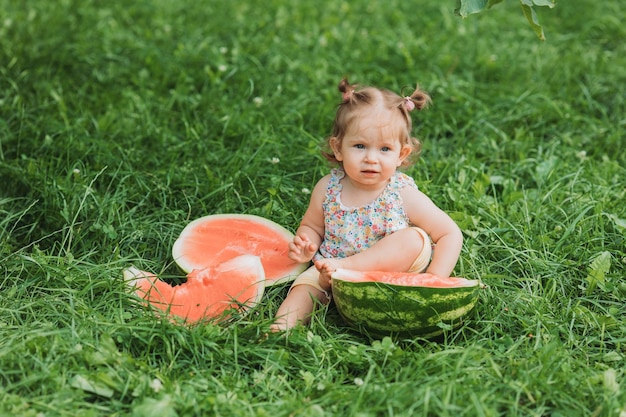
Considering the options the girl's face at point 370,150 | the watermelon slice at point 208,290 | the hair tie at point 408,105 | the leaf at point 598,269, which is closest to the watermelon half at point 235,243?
the watermelon slice at point 208,290

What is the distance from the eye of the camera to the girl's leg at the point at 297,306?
10.8 ft

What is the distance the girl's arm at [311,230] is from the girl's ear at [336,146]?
0.48 ft

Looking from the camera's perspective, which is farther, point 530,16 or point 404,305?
point 530,16

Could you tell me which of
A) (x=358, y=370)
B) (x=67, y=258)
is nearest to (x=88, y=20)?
(x=67, y=258)

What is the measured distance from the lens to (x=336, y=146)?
3.51 metres

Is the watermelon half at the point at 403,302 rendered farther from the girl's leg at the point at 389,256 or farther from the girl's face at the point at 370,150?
the girl's face at the point at 370,150

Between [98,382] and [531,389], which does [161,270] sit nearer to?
[98,382]

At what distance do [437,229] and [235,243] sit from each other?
97cm

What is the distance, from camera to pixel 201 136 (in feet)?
15.2

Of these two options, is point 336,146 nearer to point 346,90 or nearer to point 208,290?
point 346,90

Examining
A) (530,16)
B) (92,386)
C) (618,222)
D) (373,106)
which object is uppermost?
(530,16)

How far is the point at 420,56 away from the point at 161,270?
281 centimetres

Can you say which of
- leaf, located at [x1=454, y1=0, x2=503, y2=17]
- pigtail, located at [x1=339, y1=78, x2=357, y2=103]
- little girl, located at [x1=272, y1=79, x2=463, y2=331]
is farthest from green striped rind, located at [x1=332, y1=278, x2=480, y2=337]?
leaf, located at [x1=454, y1=0, x2=503, y2=17]

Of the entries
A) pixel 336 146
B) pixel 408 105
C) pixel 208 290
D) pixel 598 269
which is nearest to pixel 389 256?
pixel 336 146
